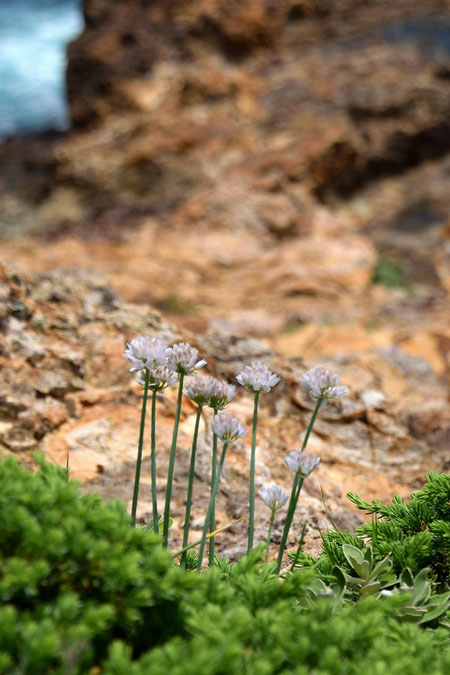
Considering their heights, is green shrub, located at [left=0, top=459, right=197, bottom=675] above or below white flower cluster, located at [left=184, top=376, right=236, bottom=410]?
below

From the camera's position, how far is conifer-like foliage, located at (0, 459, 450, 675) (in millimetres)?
1292

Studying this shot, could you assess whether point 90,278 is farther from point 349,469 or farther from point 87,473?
point 349,469

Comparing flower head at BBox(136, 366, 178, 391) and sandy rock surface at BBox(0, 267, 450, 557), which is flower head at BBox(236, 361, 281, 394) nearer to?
flower head at BBox(136, 366, 178, 391)

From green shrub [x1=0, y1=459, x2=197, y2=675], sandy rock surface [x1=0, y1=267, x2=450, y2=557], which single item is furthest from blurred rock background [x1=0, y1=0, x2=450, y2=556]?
green shrub [x1=0, y1=459, x2=197, y2=675]

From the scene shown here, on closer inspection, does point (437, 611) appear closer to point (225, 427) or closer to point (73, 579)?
point (225, 427)

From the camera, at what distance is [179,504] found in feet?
9.49

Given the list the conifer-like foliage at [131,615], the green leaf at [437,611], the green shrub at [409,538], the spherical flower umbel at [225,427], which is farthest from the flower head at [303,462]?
the green leaf at [437,611]

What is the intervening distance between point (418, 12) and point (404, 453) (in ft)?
43.6

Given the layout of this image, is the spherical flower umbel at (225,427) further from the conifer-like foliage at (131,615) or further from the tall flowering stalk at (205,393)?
the conifer-like foliage at (131,615)

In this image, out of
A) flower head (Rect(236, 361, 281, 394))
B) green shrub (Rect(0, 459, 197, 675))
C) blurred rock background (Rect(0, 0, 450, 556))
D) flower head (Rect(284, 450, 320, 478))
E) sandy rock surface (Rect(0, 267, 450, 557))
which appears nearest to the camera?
green shrub (Rect(0, 459, 197, 675))

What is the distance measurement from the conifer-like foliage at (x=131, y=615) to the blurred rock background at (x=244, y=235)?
114cm

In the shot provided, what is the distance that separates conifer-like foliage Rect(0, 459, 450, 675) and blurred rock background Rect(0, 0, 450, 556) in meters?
1.14

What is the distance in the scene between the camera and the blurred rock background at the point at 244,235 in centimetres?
337

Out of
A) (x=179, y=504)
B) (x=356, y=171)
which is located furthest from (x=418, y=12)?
(x=179, y=504)
